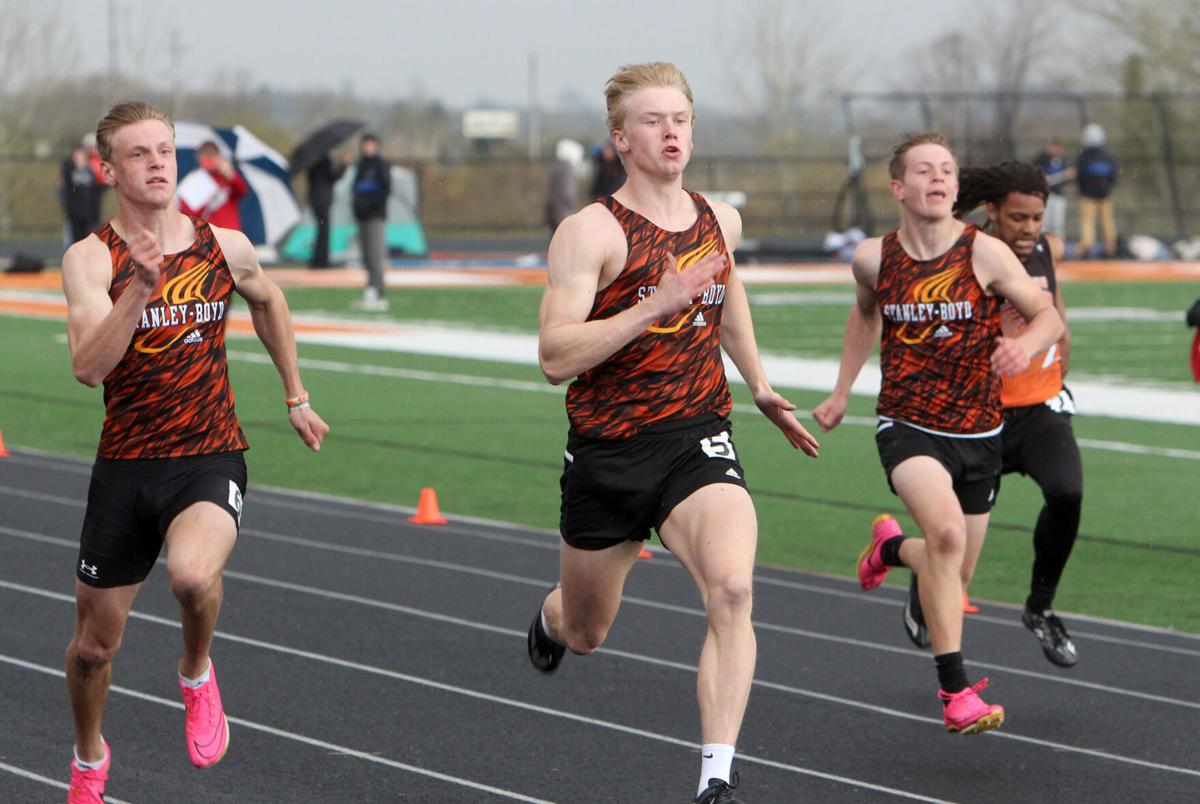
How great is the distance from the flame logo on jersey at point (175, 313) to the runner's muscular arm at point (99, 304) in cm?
13

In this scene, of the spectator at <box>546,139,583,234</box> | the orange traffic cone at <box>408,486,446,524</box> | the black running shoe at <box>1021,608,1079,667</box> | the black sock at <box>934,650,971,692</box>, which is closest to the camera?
the black sock at <box>934,650,971,692</box>

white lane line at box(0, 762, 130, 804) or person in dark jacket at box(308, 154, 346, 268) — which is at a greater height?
white lane line at box(0, 762, 130, 804)

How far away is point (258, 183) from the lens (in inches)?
888

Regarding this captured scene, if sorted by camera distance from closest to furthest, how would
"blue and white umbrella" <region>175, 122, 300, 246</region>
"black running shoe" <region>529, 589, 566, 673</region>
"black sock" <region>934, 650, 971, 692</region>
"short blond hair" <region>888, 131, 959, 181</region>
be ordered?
"black sock" <region>934, 650, 971, 692</region>, "black running shoe" <region>529, 589, 566, 673</region>, "short blond hair" <region>888, 131, 959, 181</region>, "blue and white umbrella" <region>175, 122, 300, 246</region>

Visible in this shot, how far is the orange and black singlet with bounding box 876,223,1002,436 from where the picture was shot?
6672mm

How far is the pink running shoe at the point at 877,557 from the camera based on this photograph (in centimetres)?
748

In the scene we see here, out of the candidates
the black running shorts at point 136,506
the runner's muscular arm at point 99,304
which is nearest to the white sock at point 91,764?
the black running shorts at point 136,506

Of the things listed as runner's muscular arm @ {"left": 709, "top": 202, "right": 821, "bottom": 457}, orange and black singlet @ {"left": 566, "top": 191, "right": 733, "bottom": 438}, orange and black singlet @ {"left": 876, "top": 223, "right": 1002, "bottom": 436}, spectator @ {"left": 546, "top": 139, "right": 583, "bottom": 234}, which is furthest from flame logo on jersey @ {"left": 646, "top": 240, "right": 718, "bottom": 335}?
spectator @ {"left": 546, "top": 139, "right": 583, "bottom": 234}

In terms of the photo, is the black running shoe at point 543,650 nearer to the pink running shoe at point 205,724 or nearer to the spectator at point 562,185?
the pink running shoe at point 205,724

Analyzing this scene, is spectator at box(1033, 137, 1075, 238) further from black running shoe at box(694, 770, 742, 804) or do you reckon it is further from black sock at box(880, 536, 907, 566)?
black running shoe at box(694, 770, 742, 804)

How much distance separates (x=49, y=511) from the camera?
1043 cm

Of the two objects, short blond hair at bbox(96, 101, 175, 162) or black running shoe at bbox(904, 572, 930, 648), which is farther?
black running shoe at bbox(904, 572, 930, 648)

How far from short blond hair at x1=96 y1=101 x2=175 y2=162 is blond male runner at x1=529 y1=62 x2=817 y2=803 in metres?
1.23

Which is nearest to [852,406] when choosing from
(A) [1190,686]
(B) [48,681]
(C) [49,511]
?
(C) [49,511]
